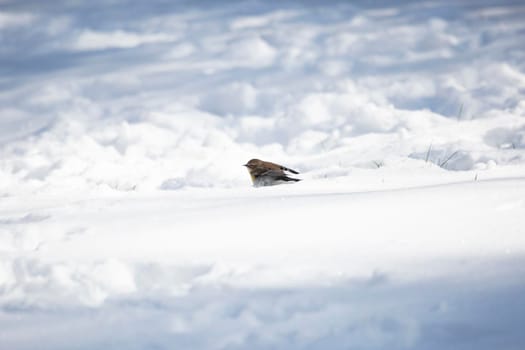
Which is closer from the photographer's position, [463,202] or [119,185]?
[463,202]

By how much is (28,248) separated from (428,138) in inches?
182

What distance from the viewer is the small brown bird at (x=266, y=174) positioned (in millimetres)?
4645

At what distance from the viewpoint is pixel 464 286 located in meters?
2.16

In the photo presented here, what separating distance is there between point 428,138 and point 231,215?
13.0 feet


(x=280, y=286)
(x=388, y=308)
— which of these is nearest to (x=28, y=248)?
(x=280, y=286)

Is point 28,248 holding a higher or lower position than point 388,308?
higher

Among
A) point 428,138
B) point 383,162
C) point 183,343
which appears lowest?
point 183,343

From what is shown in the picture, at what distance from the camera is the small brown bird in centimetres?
464

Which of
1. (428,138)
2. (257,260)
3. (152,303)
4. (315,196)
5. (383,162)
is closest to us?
(152,303)

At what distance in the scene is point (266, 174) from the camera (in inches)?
186

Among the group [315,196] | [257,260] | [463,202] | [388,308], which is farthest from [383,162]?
[388,308]

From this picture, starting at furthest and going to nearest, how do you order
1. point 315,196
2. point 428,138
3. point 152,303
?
1. point 428,138
2. point 315,196
3. point 152,303

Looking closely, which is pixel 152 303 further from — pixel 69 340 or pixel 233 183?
pixel 233 183

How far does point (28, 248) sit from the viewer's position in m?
2.99
